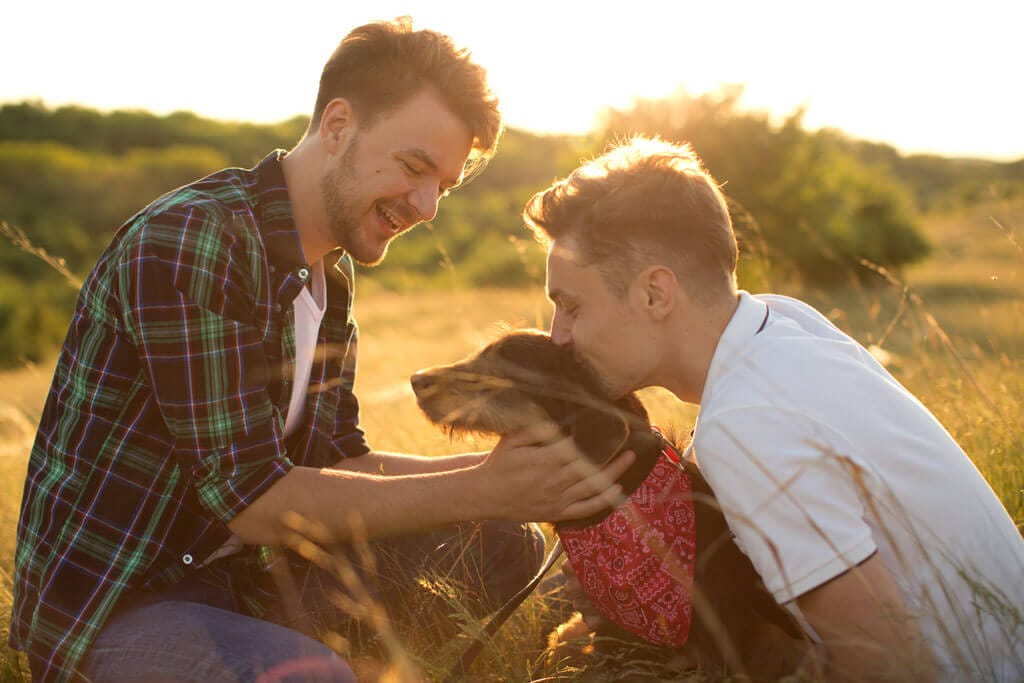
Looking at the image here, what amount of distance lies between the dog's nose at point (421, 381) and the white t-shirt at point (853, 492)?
42.7 inches

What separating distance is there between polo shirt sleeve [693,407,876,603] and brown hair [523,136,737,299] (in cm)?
57

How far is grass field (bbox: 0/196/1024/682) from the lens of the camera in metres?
3.25

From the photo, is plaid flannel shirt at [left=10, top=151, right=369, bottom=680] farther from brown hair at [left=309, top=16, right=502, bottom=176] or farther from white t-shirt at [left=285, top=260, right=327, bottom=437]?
brown hair at [left=309, top=16, right=502, bottom=176]

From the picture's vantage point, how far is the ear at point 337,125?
3.18m

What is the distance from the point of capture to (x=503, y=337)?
298cm

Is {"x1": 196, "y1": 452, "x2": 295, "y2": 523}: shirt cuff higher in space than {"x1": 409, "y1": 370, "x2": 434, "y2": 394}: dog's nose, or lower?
lower

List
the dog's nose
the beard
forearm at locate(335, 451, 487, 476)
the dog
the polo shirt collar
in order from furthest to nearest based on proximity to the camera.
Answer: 1. forearm at locate(335, 451, 487, 476)
2. the beard
3. the dog's nose
4. the dog
5. the polo shirt collar

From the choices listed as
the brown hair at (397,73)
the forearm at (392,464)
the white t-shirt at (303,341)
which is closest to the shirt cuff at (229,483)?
the white t-shirt at (303,341)

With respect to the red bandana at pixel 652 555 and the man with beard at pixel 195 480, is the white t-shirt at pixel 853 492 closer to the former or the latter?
the red bandana at pixel 652 555

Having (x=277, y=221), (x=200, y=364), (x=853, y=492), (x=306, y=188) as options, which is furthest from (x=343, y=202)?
(x=853, y=492)

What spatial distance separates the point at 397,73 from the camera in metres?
3.18

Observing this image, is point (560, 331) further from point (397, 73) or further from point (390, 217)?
point (397, 73)

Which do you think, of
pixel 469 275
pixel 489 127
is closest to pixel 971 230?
pixel 469 275

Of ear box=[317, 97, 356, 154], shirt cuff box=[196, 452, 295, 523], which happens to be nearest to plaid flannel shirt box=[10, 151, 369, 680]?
shirt cuff box=[196, 452, 295, 523]
